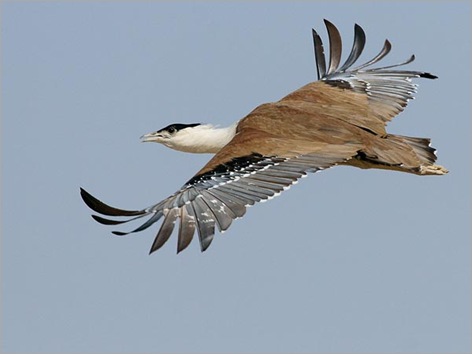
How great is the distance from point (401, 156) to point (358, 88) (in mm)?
2371

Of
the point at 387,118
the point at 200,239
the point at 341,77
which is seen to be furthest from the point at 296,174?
the point at 341,77

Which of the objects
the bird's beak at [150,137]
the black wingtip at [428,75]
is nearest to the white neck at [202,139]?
the bird's beak at [150,137]

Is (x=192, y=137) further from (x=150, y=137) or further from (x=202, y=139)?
(x=150, y=137)

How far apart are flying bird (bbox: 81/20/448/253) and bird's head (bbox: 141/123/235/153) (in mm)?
13

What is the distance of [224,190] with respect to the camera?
13.6m

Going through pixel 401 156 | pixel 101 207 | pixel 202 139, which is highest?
pixel 202 139

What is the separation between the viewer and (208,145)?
16.0 metres

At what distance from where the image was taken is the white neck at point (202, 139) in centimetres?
1580

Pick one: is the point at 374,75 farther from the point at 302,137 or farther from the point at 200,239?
the point at 200,239

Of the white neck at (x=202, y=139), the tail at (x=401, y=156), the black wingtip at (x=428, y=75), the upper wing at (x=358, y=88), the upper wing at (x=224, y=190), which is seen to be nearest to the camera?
the upper wing at (x=224, y=190)

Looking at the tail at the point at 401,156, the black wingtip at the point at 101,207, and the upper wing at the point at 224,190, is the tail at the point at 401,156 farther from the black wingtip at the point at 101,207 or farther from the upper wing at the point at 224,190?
the black wingtip at the point at 101,207

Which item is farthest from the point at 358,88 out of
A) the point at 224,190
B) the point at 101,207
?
the point at 101,207

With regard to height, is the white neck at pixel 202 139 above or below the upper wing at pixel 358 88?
below

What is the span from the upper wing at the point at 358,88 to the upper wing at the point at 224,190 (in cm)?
140
